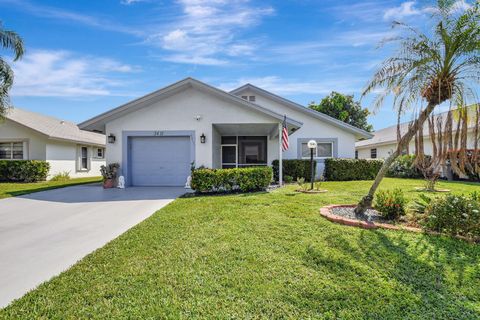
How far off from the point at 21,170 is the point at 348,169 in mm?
19876

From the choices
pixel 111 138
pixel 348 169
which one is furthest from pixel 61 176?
pixel 348 169

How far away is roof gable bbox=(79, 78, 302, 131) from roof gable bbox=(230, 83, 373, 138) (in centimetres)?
470

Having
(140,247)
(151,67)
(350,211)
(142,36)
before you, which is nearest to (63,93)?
(151,67)

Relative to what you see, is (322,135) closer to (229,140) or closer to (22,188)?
(229,140)

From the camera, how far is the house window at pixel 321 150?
16297mm

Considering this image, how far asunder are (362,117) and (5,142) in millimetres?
37711

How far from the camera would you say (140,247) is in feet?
14.0

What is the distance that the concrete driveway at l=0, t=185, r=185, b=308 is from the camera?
3525mm

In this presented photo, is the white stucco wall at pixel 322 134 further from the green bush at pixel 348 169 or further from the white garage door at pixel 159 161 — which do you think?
the white garage door at pixel 159 161

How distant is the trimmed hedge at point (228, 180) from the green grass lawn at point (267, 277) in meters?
4.29

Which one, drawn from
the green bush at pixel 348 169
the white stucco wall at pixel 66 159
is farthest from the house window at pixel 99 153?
the green bush at pixel 348 169

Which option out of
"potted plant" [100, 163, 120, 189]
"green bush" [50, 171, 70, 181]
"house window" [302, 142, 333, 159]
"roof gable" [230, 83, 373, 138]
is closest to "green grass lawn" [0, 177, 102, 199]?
"potted plant" [100, 163, 120, 189]

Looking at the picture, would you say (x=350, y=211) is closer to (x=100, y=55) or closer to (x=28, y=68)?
(x=100, y=55)

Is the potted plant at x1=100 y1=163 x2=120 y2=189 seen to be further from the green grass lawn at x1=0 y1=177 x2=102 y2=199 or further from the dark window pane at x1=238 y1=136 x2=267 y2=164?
the dark window pane at x1=238 y1=136 x2=267 y2=164
